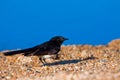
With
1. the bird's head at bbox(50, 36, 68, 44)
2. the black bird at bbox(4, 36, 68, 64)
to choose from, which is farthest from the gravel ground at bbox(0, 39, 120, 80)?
the bird's head at bbox(50, 36, 68, 44)

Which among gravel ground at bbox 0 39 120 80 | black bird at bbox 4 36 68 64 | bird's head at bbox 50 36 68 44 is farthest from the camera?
bird's head at bbox 50 36 68 44

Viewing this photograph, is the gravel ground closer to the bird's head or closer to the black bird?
the black bird

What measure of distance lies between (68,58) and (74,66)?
8.73ft

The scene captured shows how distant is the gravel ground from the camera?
880 cm

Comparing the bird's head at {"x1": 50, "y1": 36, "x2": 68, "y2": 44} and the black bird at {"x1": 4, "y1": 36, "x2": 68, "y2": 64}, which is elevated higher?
the bird's head at {"x1": 50, "y1": 36, "x2": 68, "y2": 44}

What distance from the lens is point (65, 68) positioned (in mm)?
11266

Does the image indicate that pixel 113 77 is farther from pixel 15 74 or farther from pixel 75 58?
pixel 75 58

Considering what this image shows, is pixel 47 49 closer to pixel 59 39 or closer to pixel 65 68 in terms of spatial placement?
pixel 59 39

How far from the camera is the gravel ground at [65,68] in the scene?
28.9ft

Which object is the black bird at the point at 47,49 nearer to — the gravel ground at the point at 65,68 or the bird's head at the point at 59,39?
the bird's head at the point at 59,39

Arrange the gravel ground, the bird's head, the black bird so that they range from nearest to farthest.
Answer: the gravel ground → the black bird → the bird's head

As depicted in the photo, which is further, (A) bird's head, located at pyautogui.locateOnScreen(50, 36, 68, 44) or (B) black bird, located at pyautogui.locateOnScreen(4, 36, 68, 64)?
(A) bird's head, located at pyautogui.locateOnScreen(50, 36, 68, 44)

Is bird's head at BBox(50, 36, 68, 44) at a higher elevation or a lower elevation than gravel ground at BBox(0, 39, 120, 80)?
higher

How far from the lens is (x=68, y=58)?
14125 mm
